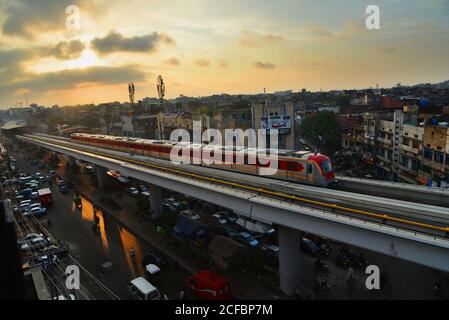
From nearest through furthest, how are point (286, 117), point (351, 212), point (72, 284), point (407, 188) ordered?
point (351, 212), point (407, 188), point (72, 284), point (286, 117)

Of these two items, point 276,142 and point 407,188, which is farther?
point 276,142

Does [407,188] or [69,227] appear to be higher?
[407,188]

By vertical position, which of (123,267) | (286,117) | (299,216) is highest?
(286,117)

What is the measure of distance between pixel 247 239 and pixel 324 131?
32.1 m

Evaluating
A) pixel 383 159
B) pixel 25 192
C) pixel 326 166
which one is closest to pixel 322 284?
pixel 326 166

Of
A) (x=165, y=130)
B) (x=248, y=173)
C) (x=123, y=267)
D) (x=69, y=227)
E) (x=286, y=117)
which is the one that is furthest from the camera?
(x=165, y=130)

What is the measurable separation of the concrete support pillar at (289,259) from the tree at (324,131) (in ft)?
121

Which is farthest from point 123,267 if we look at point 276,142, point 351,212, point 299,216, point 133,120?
point 133,120

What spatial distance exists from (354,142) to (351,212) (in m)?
41.4

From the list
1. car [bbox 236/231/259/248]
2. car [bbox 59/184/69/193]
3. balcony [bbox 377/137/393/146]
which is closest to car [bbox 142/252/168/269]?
car [bbox 236/231/259/248]

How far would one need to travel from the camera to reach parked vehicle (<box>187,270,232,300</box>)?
19641 millimetres

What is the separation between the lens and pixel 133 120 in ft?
246

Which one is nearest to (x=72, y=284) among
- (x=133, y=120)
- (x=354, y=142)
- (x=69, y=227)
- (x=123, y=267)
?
(x=123, y=267)

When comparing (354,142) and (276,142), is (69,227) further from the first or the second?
(354,142)
